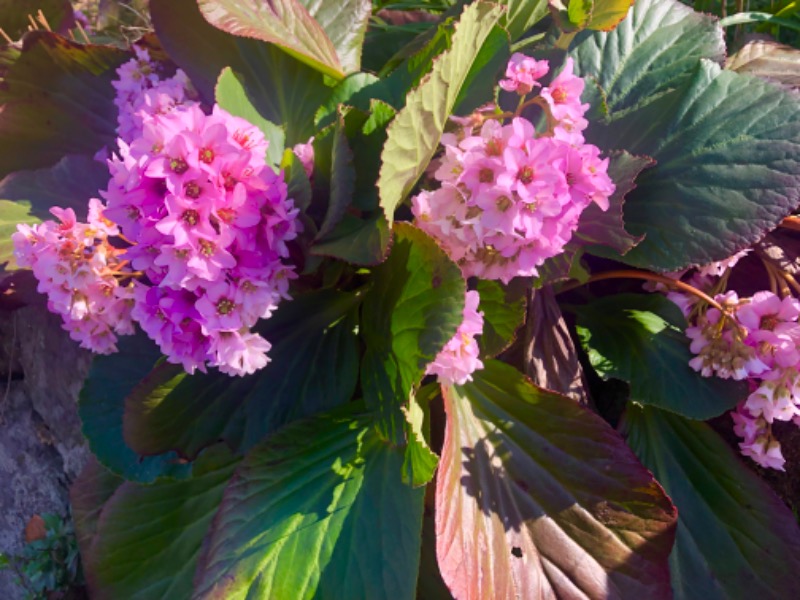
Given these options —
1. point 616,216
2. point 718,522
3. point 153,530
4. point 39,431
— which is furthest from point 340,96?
point 39,431

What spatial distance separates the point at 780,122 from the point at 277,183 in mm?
807

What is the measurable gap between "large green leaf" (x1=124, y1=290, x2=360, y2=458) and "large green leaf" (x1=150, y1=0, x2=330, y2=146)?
344mm

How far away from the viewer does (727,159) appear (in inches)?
46.6

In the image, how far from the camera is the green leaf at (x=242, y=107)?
1.13m

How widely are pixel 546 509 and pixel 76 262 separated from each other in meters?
0.78

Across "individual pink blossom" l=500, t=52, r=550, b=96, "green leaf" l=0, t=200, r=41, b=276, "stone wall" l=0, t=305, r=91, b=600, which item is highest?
"individual pink blossom" l=500, t=52, r=550, b=96

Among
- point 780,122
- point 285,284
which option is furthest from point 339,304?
point 780,122

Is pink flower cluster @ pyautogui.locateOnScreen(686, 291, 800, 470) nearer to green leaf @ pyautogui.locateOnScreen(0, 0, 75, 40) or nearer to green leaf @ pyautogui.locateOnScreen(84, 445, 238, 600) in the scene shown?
green leaf @ pyautogui.locateOnScreen(84, 445, 238, 600)

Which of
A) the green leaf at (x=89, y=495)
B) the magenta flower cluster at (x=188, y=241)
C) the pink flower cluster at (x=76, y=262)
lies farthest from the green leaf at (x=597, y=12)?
the green leaf at (x=89, y=495)

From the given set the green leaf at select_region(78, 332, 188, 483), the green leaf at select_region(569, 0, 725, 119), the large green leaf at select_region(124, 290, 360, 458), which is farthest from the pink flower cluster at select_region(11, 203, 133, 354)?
the green leaf at select_region(569, 0, 725, 119)

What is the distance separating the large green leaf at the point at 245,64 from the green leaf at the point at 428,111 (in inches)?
15.5

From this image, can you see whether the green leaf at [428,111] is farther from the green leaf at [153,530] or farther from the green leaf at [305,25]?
the green leaf at [153,530]

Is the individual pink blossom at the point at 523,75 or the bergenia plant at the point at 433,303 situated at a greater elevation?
the individual pink blossom at the point at 523,75

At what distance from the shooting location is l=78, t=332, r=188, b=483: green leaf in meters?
1.32
